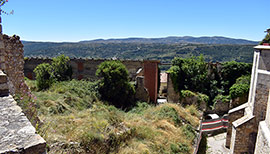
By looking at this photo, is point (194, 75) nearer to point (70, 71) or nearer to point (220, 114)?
point (220, 114)

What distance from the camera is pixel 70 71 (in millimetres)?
16750

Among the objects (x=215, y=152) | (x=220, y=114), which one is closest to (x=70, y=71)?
(x=215, y=152)

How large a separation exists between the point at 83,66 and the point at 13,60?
13.1 meters

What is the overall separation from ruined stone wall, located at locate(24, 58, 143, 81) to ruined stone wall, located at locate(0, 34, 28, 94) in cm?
1229

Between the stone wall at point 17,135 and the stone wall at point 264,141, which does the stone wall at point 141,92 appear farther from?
the stone wall at point 17,135

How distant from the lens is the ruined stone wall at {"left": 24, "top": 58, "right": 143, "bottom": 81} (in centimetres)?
1777

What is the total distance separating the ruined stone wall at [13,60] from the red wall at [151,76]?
9.51 m

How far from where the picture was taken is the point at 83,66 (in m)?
18.0

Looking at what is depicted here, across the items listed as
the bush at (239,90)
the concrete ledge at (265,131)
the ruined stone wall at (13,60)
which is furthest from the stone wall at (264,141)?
the bush at (239,90)

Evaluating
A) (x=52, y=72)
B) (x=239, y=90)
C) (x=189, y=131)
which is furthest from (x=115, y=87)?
(x=239, y=90)

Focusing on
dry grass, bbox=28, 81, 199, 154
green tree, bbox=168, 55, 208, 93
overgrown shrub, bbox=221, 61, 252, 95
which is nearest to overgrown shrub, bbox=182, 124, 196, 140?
dry grass, bbox=28, 81, 199, 154

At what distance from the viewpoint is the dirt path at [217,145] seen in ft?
36.4

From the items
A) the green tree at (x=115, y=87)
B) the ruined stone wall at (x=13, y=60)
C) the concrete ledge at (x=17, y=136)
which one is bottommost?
the green tree at (x=115, y=87)

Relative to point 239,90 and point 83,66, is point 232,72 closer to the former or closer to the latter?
point 239,90
